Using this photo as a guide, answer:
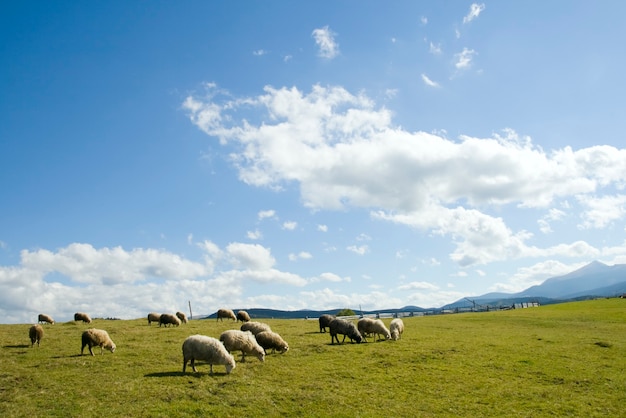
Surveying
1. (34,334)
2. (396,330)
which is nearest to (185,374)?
(34,334)

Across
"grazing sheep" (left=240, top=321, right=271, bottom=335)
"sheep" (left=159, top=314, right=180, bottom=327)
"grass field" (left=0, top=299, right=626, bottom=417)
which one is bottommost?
"grass field" (left=0, top=299, right=626, bottom=417)

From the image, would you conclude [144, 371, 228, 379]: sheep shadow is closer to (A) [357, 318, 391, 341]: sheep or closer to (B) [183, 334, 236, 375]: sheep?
(B) [183, 334, 236, 375]: sheep

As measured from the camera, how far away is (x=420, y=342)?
3344 cm

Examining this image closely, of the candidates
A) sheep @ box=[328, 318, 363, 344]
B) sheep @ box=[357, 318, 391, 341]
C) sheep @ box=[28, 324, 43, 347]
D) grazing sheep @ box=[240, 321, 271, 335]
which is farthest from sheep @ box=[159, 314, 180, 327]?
sheep @ box=[357, 318, 391, 341]

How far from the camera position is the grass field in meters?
17.3

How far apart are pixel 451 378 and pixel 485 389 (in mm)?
1980

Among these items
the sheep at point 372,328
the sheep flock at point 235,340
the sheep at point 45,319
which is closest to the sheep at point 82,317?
the sheep at point 45,319

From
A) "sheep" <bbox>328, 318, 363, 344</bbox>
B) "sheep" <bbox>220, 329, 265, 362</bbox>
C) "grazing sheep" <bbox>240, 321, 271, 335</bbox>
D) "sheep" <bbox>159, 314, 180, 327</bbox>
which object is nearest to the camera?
"sheep" <bbox>220, 329, 265, 362</bbox>

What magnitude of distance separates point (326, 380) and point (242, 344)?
555 centimetres

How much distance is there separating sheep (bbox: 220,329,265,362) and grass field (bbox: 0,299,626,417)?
1024 millimetres

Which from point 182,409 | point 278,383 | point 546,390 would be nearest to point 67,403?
point 182,409

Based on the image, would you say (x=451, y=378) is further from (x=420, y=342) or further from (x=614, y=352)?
(x=614, y=352)

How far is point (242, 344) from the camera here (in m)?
24.5

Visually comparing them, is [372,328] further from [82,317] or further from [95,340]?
[82,317]
